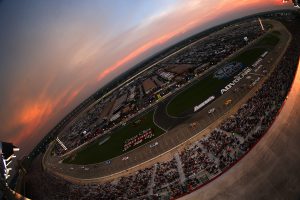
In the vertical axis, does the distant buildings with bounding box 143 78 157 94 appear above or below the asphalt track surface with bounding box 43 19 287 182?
above

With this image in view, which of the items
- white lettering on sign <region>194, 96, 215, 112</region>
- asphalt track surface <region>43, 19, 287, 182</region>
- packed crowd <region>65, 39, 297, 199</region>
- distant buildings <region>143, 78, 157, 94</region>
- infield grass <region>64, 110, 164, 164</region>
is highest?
distant buildings <region>143, 78, 157, 94</region>

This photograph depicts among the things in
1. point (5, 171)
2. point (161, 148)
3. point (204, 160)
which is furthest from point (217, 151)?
point (5, 171)

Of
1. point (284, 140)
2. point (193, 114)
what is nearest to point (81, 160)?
point (193, 114)

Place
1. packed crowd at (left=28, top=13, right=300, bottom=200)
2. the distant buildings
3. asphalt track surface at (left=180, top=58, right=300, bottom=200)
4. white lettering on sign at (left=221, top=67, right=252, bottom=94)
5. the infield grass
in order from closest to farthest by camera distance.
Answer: asphalt track surface at (left=180, top=58, right=300, bottom=200) < packed crowd at (left=28, top=13, right=300, bottom=200) < white lettering on sign at (left=221, top=67, right=252, bottom=94) < the infield grass < the distant buildings

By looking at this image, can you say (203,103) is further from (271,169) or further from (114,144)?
(271,169)

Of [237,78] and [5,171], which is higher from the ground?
[237,78]

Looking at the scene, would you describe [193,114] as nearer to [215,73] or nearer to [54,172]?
[215,73]

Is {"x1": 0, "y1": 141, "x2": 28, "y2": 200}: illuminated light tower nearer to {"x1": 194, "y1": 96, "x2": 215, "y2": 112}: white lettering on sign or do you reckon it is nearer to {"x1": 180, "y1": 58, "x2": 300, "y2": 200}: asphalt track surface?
{"x1": 180, "y1": 58, "x2": 300, "y2": 200}: asphalt track surface

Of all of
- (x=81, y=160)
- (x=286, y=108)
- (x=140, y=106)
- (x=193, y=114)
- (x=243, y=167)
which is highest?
(x=140, y=106)

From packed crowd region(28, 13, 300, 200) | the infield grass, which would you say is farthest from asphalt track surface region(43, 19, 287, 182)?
the infield grass
